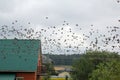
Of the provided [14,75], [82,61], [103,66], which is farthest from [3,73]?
[82,61]

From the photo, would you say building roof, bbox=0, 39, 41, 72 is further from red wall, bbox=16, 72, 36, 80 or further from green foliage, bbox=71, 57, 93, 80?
green foliage, bbox=71, 57, 93, 80

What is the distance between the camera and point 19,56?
40.0 metres

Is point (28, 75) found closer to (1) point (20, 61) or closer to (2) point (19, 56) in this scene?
(1) point (20, 61)

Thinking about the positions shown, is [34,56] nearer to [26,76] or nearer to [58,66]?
[26,76]

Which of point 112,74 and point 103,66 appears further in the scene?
point 103,66

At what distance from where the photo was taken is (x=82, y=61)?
60156mm

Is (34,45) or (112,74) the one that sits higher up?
(34,45)

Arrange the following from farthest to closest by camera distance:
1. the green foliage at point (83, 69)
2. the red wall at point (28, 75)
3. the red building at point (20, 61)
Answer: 1. the green foliage at point (83, 69)
2. the red wall at point (28, 75)
3. the red building at point (20, 61)

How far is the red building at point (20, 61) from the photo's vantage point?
39062 millimetres

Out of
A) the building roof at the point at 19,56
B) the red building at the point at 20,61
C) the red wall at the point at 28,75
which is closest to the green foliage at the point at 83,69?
the red building at the point at 20,61

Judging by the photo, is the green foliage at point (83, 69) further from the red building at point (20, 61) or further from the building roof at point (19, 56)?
the building roof at point (19, 56)

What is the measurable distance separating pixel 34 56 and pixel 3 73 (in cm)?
357

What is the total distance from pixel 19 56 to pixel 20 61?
0.55 m

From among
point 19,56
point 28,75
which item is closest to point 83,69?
point 28,75
